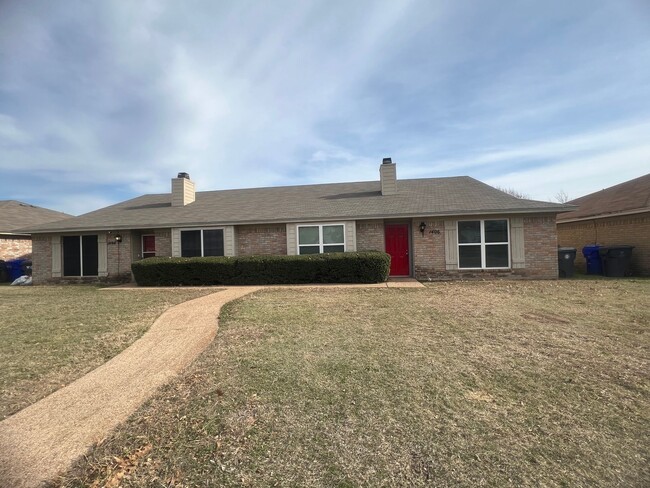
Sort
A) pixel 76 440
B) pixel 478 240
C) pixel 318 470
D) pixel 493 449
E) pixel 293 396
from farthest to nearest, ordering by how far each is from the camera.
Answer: pixel 478 240
pixel 293 396
pixel 76 440
pixel 493 449
pixel 318 470

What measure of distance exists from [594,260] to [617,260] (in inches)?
40.8

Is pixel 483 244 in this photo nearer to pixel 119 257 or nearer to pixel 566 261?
pixel 566 261

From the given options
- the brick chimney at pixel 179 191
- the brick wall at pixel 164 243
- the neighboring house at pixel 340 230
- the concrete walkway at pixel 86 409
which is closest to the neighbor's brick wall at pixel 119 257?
the neighboring house at pixel 340 230

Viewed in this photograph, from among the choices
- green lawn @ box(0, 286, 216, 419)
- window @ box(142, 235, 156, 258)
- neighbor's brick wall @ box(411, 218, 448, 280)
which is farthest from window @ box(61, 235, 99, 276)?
neighbor's brick wall @ box(411, 218, 448, 280)

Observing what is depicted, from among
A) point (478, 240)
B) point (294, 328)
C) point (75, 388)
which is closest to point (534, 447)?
point (294, 328)

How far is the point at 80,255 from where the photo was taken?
48.8 ft

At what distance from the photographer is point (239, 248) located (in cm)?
1392

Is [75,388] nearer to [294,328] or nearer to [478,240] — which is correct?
[294,328]

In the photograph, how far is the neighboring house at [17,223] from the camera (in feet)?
57.3

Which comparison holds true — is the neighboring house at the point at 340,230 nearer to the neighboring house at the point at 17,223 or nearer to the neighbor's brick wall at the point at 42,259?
the neighbor's brick wall at the point at 42,259

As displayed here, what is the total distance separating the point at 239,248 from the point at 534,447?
40.6ft

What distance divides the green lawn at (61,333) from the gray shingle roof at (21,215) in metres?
10.1

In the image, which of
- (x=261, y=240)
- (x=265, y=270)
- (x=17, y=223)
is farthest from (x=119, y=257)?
(x=17, y=223)

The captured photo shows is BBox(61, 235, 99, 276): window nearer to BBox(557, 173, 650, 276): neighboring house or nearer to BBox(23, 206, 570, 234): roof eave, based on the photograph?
BBox(23, 206, 570, 234): roof eave
